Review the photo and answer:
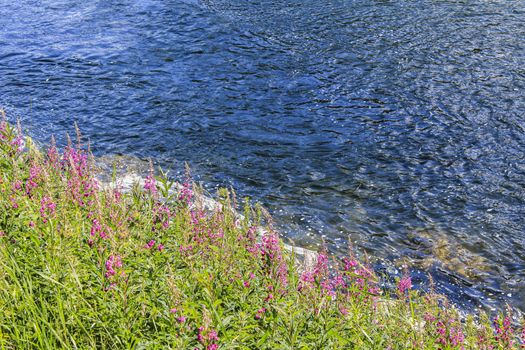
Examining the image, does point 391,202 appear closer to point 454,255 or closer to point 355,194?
point 355,194

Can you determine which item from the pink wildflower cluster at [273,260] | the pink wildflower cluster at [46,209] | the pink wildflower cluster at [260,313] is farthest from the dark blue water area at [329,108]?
the pink wildflower cluster at [46,209]

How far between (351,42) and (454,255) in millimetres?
9417

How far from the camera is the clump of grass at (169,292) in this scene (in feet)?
15.2

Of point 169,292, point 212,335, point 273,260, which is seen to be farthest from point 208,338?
point 273,260

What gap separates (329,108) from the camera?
44.1 ft

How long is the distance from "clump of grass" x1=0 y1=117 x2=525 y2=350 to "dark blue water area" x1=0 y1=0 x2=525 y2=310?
304 cm

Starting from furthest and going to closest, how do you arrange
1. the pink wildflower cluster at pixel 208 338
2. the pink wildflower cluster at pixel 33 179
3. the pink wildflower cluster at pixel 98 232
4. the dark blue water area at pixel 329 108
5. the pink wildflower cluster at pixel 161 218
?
the dark blue water area at pixel 329 108, the pink wildflower cluster at pixel 33 179, the pink wildflower cluster at pixel 161 218, the pink wildflower cluster at pixel 98 232, the pink wildflower cluster at pixel 208 338

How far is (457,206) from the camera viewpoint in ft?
32.9

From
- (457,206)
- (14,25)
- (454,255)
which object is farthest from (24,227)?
(14,25)

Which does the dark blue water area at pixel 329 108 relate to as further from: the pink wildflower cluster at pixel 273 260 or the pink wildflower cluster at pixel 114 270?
the pink wildflower cluster at pixel 114 270

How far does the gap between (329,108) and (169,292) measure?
9645mm

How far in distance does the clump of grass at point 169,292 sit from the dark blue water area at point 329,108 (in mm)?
3036

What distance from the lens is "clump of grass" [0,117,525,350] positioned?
462cm

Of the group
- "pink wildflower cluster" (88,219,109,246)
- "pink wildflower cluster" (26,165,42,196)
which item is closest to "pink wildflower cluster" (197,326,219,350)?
"pink wildflower cluster" (88,219,109,246)
